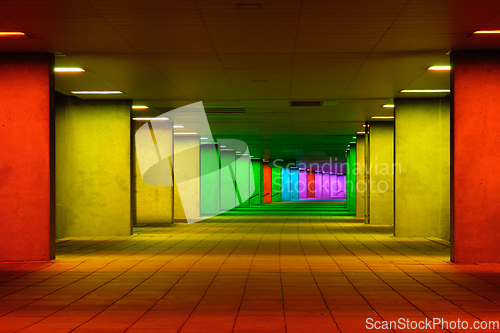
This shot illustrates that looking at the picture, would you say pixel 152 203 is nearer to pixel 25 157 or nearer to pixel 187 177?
pixel 187 177

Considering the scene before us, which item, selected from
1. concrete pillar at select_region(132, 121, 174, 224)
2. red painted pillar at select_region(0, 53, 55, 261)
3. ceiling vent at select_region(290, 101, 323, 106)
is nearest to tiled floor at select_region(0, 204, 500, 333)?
red painted pillar at select_region(0, 53, 55, 261)

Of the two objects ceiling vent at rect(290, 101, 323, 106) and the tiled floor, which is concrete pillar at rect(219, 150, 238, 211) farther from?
the tiled floor

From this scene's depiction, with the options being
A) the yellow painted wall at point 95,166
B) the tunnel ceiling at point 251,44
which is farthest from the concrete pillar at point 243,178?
the tunnel ceiling at point 251,44

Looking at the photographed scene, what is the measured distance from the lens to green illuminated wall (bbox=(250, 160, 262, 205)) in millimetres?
42522

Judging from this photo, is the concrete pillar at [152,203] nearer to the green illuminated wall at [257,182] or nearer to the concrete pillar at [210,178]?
the concrete pillar at [210,178]

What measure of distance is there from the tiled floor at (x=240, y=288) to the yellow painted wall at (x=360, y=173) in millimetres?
11935

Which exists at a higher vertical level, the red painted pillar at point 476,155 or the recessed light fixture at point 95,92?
the recessed light fixture at point 95,92

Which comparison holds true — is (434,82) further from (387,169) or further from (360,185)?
(360,185)

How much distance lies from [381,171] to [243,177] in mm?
20920

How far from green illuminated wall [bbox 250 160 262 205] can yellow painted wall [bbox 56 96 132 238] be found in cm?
2749

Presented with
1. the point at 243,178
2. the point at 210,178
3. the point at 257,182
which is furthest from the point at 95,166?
the point at 257,182

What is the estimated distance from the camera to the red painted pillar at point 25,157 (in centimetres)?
975

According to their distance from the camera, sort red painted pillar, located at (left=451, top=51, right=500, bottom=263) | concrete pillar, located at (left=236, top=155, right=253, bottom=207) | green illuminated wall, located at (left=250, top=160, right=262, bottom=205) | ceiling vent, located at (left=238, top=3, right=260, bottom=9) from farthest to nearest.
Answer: green illuminated wall, located at (left=250, top=160, right=262, bottom=205) < concrete pillar, located at (left=236, top=155, right=253, bottom=207) < red painted pillar, located at (left=451, top=51, right=500, bottom=263) < ceiling vent, located at (left=238, top=3, right=260, bottom=9)

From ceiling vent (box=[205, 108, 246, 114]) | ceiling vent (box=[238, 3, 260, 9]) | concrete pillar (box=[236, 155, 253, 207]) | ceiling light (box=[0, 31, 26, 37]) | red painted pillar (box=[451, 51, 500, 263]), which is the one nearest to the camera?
ceiling vent (box=[238, 3, 260, 9])
